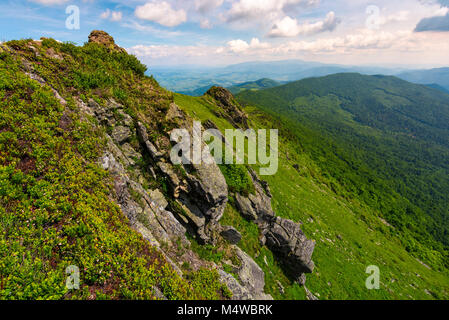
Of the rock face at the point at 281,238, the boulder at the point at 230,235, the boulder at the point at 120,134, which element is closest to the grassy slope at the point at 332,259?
the rock face at the point at 281,238

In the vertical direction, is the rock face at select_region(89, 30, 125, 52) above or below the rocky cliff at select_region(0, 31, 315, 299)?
above

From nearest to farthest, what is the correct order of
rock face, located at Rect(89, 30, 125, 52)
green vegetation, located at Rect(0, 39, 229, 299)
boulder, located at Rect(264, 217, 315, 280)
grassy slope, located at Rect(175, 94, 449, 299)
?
green vegetation, located at Rect(0, 39, 229, 299), rock face, located at Rect(89, 30, 125, 52), grassy slope, located at Rect(175, 94, 449, 299), boulder, located at Rect(264, 217, 315, 280)

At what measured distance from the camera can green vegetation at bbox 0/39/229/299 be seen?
6582 mm

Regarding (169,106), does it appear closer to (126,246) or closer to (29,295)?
(126,246)

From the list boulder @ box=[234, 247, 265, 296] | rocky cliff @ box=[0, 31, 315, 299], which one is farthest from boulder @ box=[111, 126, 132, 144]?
boulder @ box=[234, 247, 265, 296]

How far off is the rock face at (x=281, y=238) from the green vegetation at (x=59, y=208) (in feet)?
33.6

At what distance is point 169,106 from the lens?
17.9 meters

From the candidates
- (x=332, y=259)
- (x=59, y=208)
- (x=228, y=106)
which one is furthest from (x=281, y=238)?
(x=228, y=106)

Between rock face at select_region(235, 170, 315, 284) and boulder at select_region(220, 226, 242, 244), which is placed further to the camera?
rock face at select_region(235, 170, 315, 284)

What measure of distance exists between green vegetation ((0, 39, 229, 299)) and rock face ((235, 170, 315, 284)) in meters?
10.2

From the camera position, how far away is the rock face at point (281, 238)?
21.4 metres

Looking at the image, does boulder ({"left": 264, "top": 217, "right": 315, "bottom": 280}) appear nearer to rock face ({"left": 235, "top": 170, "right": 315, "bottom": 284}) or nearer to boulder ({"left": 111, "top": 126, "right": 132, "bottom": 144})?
rock face ({"left": 235, "top": 170, "right": 315, "bottom": 284})
